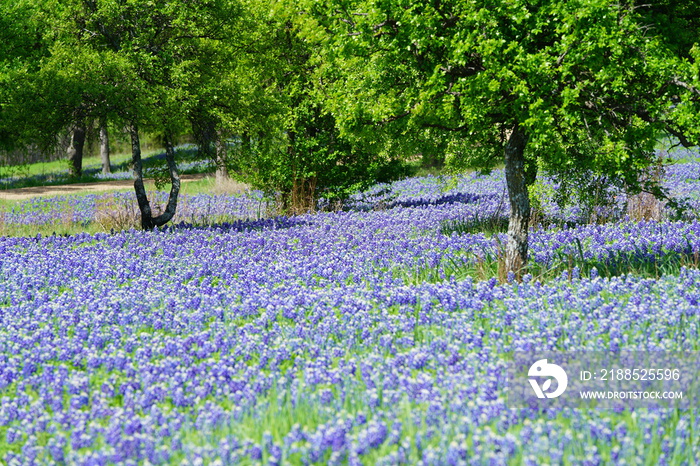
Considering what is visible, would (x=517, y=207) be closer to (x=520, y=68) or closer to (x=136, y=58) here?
(x=520, y=68)

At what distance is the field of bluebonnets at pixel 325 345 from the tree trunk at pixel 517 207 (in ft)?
1.15

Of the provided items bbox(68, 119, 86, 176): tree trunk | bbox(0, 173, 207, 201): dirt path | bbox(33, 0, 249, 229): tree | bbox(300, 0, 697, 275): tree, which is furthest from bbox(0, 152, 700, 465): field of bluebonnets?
bbox(68, 119, 86, 176): tree trunk

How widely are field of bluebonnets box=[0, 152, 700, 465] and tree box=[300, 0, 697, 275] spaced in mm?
1573

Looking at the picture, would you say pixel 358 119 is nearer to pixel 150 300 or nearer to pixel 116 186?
pixel 150 300

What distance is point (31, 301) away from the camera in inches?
286

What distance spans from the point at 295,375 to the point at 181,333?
165 centimetres

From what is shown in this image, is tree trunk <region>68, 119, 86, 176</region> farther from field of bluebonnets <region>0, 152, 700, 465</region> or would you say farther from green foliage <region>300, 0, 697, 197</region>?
green foliage <region>300, 0, 697, 197</region>

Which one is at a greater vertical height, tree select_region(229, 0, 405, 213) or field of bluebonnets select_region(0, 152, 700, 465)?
tree select_region(229, 0, 405, 213)

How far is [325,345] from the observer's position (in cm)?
546

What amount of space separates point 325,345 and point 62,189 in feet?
86.4

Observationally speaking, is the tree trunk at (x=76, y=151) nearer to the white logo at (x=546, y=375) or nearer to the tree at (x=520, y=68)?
the tree at (x=520, y=68)

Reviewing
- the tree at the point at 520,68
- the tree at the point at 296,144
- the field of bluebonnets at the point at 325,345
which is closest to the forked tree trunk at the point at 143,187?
the tree at the point at 296,144

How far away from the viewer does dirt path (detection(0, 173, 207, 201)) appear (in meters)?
26.2

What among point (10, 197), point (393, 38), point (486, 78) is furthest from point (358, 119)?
point (10, 197)
